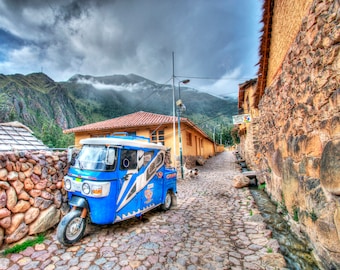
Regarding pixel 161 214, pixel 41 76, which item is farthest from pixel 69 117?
pixel 161 214

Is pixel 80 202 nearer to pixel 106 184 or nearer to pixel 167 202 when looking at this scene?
pixel 106 184

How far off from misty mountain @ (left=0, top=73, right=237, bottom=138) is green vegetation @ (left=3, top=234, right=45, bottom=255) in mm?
12929

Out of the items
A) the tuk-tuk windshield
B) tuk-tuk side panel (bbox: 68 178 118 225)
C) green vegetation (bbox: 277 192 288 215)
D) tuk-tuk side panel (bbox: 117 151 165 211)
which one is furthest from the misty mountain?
tuk-tuk side panel (bbox: 68 178 118 225)

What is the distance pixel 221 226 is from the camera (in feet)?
14.7

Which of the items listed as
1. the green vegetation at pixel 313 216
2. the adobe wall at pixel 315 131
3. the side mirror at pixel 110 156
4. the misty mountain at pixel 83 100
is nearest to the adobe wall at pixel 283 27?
the adobe wall at pixel 315 131

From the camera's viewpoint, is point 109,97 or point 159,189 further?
point 109,97

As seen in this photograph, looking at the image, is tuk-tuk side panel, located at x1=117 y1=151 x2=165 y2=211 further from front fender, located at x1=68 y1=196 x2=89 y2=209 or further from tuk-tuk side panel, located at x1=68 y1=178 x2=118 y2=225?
front fender, located at x1=68 y1=196 x2=89 y2=209

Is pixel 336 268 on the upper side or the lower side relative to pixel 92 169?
lower

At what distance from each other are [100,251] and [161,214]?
2288 millimetres

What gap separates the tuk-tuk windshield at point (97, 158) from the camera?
3765 millimetres

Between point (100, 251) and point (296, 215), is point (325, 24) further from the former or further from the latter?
point (100, 251)

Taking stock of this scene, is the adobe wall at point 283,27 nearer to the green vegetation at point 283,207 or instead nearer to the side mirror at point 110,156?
the green vegetation at point 283,207

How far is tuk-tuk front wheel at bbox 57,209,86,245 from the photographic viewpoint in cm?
335

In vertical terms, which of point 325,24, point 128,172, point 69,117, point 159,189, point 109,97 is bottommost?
point 159,189
